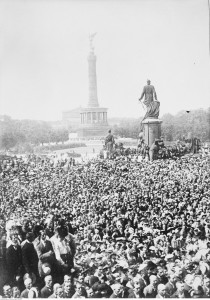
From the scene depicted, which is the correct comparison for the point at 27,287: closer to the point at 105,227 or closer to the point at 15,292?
the point at 15,292

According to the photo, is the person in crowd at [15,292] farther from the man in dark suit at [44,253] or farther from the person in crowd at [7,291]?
the man in dark suit at [44,253]

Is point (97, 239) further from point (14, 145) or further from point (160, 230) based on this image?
point (14, 145)

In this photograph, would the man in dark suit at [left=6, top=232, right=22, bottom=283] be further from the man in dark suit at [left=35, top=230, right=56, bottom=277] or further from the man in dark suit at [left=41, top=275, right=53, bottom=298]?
the man in dark suit at [left=41, top=275, right=53, bottom=298]

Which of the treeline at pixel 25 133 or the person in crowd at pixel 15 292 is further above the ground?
the treeline at pixel 25 133

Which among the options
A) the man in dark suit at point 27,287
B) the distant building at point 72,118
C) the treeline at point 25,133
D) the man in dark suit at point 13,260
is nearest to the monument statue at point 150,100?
the distant building at point 72,118

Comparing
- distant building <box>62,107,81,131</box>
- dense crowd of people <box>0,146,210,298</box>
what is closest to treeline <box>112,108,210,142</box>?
dense crowd of people <box>0,146,210,298</box>

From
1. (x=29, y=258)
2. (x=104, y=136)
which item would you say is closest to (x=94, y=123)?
(x=104, y=136)

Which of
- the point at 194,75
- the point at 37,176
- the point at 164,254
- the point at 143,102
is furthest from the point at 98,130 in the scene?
the point at 164,254
